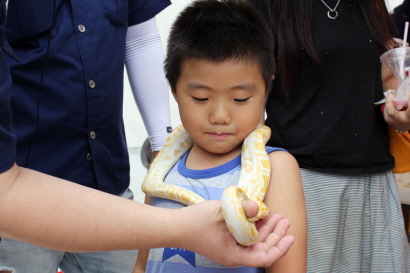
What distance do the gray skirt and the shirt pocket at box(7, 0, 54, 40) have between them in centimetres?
115

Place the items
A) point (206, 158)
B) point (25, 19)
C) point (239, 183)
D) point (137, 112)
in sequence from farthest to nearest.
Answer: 1. point (137, 112)
2. point (25, 19)
3. point (206, 158)
4. point (239, 183)

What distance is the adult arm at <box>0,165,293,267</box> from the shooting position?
3.21 feet

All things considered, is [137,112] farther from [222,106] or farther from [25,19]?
[222,106]

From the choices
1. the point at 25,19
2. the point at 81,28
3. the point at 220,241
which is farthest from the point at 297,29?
the point at 220,241

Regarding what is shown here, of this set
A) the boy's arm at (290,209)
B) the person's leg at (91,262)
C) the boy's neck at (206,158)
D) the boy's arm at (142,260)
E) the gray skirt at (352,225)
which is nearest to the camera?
the boy's arm at (290,209)

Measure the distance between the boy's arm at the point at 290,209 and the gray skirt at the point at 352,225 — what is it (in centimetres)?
63

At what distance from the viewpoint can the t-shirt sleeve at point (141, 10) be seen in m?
1.92

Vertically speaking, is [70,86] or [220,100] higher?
[220,100]

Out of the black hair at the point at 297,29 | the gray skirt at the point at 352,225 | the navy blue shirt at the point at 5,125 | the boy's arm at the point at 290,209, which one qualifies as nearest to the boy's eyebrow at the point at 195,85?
the boy's arm at the point at 290,209

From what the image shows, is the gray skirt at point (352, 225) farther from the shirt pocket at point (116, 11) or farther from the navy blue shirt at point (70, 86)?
the shirt pocket at point (116, 11)

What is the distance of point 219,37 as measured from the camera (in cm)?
139

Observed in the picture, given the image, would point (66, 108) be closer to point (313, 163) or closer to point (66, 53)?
point (66, 53)

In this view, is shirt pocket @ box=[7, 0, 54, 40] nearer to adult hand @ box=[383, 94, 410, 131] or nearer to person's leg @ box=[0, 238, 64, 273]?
person's leg @ box=[0, 238, 64, 273]

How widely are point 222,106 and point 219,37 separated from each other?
21 cm
